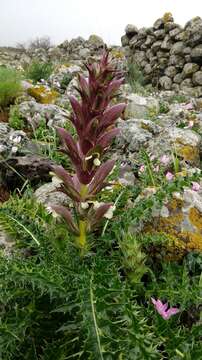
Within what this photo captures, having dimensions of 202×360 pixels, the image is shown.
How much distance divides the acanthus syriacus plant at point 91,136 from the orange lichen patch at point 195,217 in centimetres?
89

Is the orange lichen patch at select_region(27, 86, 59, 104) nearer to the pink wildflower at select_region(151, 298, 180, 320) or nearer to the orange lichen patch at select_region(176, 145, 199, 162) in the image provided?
the orange lichen patch at select_region(176, 145, 199, 162)

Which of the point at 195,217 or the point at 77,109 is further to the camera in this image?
the point at 195,217

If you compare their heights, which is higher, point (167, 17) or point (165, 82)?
point (167, 17)

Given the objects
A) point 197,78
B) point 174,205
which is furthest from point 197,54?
point 174,205

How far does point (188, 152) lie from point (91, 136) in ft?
9.94

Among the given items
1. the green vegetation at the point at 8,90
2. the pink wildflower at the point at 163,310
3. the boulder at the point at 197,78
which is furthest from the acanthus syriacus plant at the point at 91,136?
the boulder at the point at 197,78

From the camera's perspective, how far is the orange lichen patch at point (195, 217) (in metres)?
3.52

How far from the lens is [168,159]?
4.82m

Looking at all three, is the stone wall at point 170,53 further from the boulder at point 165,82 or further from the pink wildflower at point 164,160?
the pink wildflower at point 164,160

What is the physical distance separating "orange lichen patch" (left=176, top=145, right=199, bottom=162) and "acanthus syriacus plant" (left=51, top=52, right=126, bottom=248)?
108 inches

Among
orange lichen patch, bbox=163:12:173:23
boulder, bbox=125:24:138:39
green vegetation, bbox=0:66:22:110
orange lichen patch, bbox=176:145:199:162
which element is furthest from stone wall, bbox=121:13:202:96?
orange lichen patch, bbox=176:145:199:162

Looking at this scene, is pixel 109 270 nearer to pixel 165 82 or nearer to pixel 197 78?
pixel 197 78

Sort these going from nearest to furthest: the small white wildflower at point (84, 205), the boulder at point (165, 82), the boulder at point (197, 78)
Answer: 1. the small white wildflower at point (84, 205)
2. the boulder at point (197, 78)
3. the boulder at point (165, 82)

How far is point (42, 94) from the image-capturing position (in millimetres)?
8461
